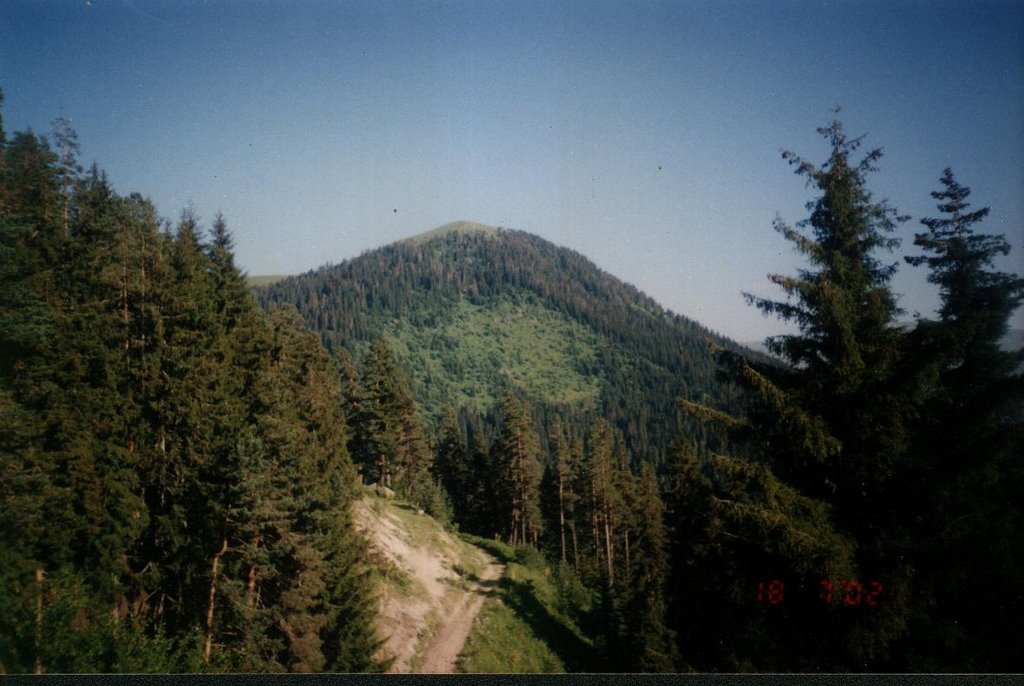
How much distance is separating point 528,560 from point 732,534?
92.4ft

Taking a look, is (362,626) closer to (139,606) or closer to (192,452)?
(139,606)

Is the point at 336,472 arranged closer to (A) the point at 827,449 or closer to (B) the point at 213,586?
(B) the point at 213,586

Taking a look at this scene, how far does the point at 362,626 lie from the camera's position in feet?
41.1

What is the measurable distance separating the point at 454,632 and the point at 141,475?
14026mm

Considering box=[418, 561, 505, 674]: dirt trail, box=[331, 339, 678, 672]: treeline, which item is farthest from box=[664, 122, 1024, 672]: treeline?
box=[331, 339, 678, 672]: treeline

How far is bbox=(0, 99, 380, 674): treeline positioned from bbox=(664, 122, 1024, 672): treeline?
388 inches

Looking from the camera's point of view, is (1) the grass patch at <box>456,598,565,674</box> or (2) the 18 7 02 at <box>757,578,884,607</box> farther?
(1) the grass patch at <box>456,598,565,674</box>

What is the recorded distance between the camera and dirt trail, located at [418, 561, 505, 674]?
17.2 m

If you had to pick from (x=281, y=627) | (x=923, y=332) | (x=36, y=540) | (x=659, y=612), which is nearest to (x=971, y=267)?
(x=923, y=332)

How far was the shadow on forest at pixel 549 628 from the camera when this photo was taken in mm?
21359

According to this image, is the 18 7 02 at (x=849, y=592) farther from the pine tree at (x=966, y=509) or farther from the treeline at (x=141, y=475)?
the treeline at (x=141, y=475)

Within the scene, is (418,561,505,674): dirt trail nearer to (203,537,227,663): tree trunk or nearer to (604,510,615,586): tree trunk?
(203,537,227,663): tree trunk

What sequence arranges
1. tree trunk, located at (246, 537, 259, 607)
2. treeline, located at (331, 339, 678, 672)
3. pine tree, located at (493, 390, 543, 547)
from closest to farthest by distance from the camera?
1. tree trunk, located at (246, 537, 259, 607)
2. treeline, located at (331, 339, 678, 672)
3. pine tree, located at (493, 390, 543, 547)

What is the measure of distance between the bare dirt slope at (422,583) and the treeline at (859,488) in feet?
37.5
